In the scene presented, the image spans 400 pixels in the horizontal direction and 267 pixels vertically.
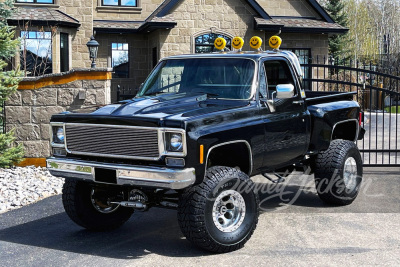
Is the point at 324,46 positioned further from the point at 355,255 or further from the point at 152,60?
the point at 355,255

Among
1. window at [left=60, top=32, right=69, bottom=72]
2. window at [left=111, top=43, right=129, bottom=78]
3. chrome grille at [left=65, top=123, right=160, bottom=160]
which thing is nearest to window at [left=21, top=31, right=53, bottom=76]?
window at [left=60, top=32, right=69, bottom=72]

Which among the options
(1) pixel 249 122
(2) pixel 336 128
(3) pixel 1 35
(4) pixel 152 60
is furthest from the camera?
(4) pixel 152 60

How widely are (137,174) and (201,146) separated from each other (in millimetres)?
668

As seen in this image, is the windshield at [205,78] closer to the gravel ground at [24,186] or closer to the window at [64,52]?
the gravel ground at [24,186]

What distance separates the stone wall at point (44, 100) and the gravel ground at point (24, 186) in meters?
0.56

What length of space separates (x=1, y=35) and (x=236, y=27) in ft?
43.5

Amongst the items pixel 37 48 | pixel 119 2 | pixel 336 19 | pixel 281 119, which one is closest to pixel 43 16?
pixel 37 48

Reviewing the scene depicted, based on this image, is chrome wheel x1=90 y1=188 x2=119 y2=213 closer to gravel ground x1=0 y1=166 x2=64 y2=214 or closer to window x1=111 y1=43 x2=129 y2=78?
gravel ground x1=0 y1=166 x2=64 y2=214

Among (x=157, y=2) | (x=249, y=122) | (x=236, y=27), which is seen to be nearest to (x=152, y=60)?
(x=157, y=2)

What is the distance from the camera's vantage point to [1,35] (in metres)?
10.5

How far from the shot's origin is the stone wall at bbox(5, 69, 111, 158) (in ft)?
35.7

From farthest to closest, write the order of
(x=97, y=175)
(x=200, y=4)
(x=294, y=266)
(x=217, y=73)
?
(x=200, y=4)
(x=217, y=73)
(x=97, y=175)
(x=294, y=266)

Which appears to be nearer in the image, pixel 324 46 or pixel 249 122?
pixel 249 122

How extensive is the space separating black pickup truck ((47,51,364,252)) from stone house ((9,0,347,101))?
13.8 meters
